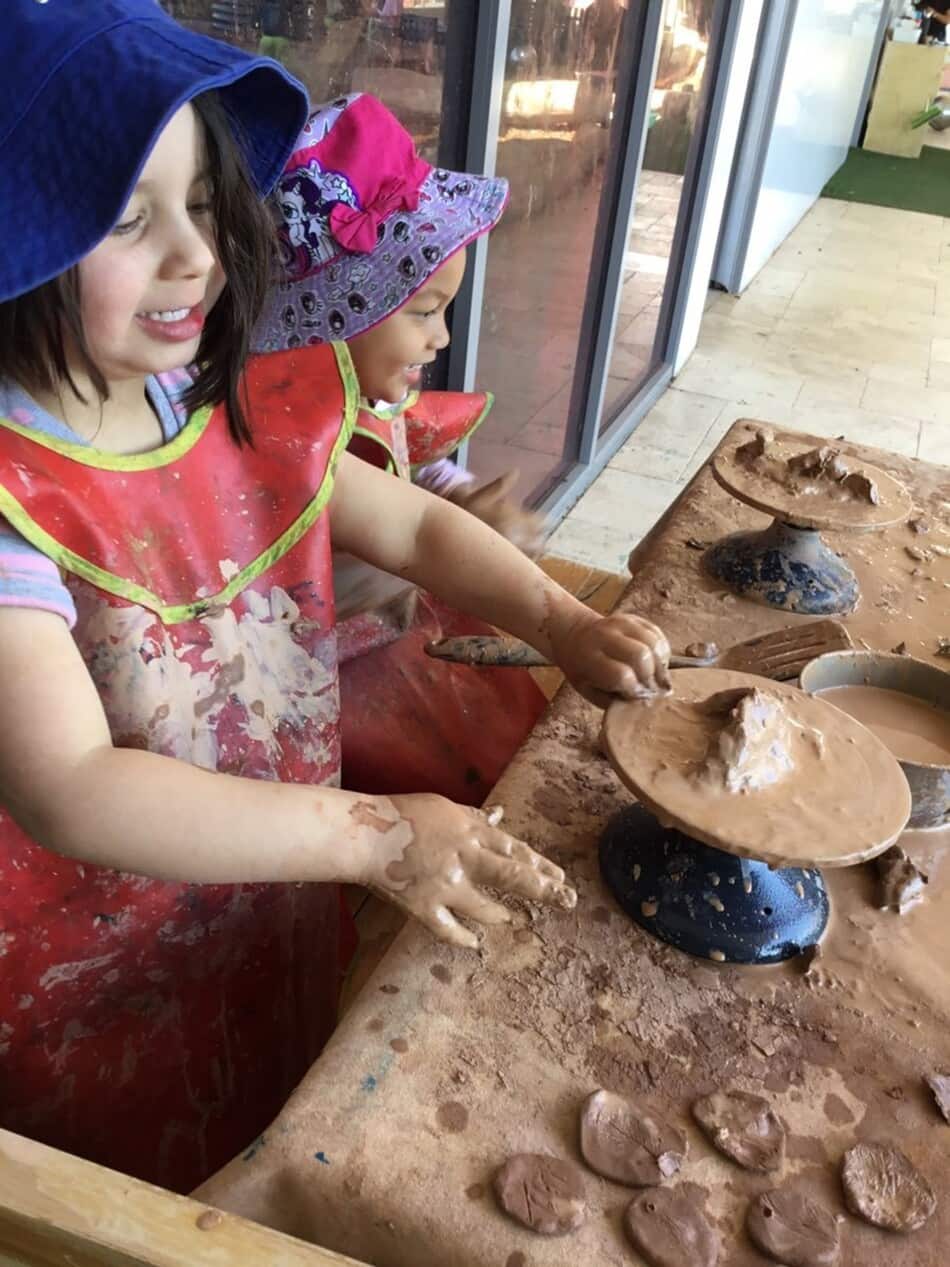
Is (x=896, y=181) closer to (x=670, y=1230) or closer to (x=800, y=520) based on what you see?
(x=800, y=520)

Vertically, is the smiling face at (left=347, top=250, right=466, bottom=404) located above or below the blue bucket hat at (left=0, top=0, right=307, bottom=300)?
below

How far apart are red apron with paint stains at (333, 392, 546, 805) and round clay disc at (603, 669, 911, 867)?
18.8 inches

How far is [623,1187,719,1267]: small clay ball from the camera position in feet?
2.04

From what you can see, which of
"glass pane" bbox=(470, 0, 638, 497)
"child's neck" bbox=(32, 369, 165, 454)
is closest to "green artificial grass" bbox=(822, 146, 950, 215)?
"glass pane" bbox=(470, 0, 638, 497)

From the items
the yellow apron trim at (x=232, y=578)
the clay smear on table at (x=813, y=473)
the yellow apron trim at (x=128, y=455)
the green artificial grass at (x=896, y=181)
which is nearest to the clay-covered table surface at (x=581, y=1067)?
the yellow apron trim at (x=232, y=578)

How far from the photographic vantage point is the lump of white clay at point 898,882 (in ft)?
2.89

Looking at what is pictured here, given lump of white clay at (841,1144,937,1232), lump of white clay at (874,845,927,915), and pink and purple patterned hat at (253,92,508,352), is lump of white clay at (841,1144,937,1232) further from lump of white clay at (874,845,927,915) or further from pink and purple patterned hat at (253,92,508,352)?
pink and purple patterned hat at (253,92,508,352)

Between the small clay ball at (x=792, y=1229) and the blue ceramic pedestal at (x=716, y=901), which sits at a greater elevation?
the blue ceramic pedestal at (x=716, y=901)

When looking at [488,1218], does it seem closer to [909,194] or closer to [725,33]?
[725,33]

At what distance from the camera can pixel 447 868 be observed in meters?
0.71

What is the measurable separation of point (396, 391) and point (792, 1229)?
0.87 meters

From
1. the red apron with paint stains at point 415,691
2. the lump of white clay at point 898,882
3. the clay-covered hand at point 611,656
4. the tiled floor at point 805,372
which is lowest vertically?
the tiled floor at point 805,372

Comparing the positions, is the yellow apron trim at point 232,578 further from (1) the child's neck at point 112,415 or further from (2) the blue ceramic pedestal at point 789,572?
(2) the blue ceramic pedestal at point 789,572

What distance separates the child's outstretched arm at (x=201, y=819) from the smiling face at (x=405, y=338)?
0.56 meters
